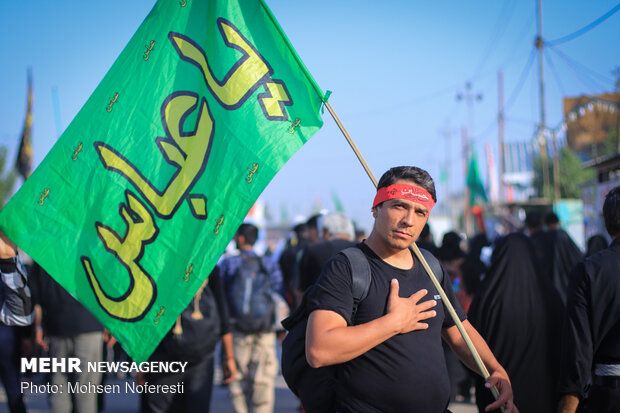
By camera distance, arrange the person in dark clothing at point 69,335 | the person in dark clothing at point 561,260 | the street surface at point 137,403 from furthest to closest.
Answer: the street surface at point 137,403 < the person in dark clothing at point 561,260 < the person in dark clothing at point 69,335

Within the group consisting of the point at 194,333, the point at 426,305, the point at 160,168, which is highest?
the point at 160,168

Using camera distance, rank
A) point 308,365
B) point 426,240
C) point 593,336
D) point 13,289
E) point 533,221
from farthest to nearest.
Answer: point 426,240 < point 533,221 < point 13,289 < point 593,336 < point 308,365

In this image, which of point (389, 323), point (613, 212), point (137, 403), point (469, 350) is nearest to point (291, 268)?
point (137, 403)

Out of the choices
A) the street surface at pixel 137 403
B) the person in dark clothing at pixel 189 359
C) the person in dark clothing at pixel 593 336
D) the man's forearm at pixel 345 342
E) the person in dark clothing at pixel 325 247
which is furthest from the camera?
the street surface at pixel 137 403

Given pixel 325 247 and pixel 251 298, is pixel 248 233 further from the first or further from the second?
pixel 325 247

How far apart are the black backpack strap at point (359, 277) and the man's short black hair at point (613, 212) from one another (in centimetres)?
167

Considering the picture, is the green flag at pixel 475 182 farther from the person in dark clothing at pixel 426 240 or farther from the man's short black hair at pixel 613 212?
the man's short black hair at pixel 613 212

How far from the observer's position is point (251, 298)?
278 inches

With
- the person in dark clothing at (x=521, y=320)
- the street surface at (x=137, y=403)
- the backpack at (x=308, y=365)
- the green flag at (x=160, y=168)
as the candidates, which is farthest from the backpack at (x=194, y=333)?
the street surface at (x=137, y=403)

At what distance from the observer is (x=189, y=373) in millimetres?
5320

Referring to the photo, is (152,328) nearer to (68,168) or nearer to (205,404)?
(68,168)

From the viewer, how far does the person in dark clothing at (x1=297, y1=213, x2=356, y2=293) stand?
6266 mm

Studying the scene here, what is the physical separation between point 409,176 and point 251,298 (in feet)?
14.1

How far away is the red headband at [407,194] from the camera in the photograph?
2.99m
